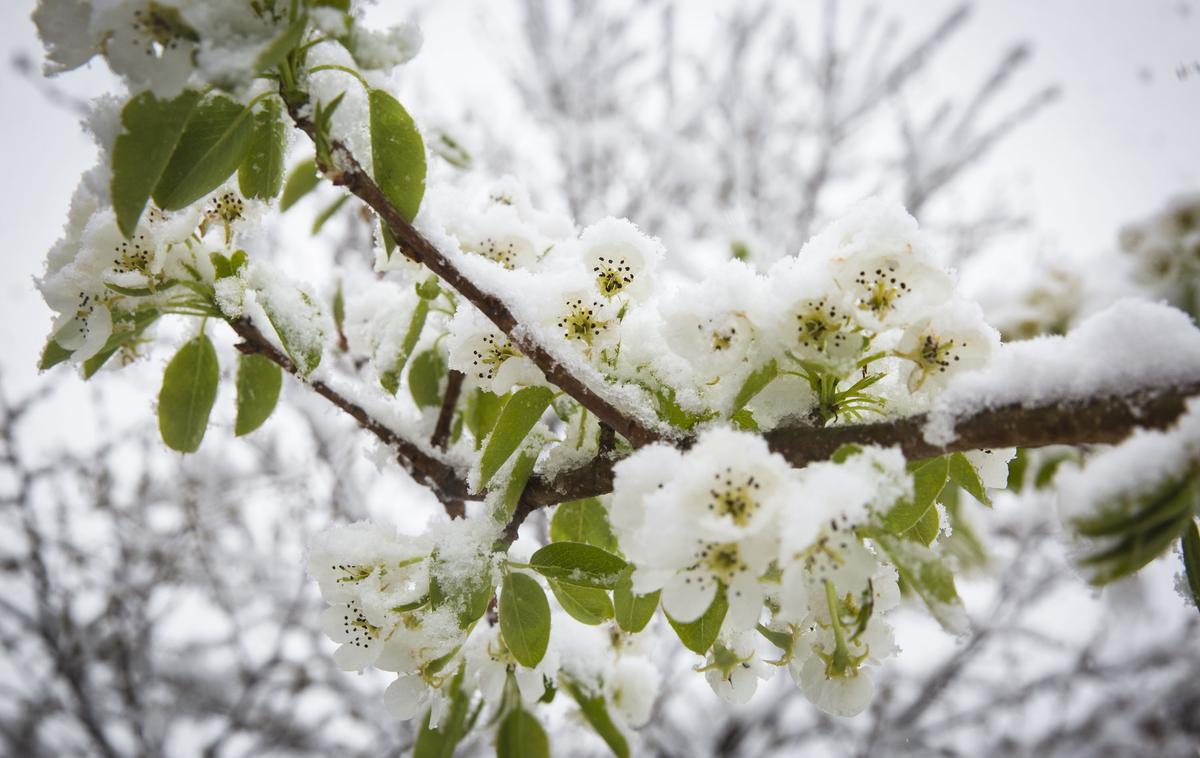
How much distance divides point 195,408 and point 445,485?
0.41 meters

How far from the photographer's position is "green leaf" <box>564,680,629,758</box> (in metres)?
1.10

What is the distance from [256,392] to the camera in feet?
4.12

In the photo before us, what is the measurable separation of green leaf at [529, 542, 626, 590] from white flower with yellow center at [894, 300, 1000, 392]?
1.34ft

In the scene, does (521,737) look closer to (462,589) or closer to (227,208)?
(462,589)

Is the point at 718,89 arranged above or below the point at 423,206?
above

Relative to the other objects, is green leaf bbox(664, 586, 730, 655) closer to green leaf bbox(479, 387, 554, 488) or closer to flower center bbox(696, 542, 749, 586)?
flower center bbox(696, 542, 749, 586)

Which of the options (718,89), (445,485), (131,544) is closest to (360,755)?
(131,544)

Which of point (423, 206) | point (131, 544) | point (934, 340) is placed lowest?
point (934, 340)

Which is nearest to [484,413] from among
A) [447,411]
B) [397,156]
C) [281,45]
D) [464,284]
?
[447,411]

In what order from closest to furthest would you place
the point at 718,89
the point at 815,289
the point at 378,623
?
the point at 815,289, the point at 378,623, the point at 718,89

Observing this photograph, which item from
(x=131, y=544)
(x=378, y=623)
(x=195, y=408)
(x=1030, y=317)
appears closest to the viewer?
(x=378, y=623)

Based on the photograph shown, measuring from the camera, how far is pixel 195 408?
116 cm

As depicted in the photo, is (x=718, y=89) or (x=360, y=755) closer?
(x=360, y=755)

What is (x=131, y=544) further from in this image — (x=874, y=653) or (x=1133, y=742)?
(x=1133, y=742)
